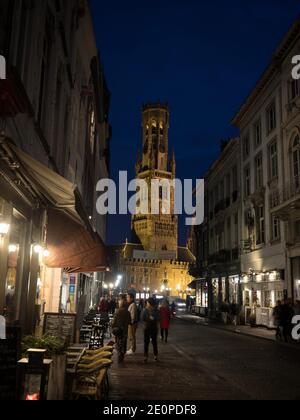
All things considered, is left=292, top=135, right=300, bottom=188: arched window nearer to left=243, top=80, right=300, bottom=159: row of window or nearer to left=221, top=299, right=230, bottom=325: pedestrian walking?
left=243, top=80, right=300, bottom=159: row of window

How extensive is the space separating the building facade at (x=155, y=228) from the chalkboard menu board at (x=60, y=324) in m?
106

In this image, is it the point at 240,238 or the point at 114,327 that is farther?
the point at 240,238

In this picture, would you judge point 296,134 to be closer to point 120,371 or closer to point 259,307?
point 259,307

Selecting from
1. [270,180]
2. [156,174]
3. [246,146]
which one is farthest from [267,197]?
[156,174]

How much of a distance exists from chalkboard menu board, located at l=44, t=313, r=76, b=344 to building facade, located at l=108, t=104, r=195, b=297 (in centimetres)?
10555

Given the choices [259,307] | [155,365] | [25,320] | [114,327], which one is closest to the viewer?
[25,320]

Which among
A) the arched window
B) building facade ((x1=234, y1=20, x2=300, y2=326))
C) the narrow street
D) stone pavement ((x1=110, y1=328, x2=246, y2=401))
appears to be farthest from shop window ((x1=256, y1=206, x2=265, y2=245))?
stone pavement ((x1=110, y1=328, x2=246, y2=401))

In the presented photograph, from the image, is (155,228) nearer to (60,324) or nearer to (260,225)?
(260,225)

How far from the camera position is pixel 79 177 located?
2316 cm

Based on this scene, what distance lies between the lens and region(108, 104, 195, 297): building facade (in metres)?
122

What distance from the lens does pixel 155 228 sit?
435ft
